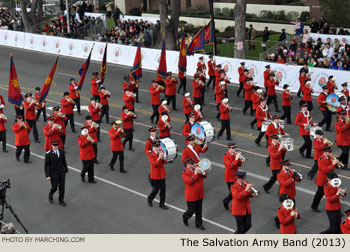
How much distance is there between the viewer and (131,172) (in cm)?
1805

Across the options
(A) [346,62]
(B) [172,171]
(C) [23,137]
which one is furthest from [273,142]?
(A) [346,62]

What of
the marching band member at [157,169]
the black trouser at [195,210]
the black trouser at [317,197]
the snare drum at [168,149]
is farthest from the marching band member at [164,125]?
the black trouser at [317,197]

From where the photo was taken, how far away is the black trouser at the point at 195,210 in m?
13.5

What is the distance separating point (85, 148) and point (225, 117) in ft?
19.0

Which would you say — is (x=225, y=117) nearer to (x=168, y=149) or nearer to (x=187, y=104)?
(x=187, y=104)

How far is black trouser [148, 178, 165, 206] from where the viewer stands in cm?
1480

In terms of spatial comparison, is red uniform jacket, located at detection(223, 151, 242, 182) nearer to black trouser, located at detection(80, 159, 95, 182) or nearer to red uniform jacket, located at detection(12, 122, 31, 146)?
black trouser, located at detection(80, 159, 95, 182)

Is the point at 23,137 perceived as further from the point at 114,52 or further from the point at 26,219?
the point at 114,52

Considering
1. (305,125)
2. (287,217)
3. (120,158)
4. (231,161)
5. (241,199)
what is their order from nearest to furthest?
(287,217), (241,199), (231,161), (120,158), (305,125)

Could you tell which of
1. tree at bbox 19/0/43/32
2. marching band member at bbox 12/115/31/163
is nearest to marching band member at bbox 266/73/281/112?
marching band member at bbox 12/115/31/163

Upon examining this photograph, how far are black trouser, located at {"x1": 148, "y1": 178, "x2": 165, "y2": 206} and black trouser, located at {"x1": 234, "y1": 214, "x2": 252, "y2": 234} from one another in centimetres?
281

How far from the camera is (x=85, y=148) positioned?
53.9 feet

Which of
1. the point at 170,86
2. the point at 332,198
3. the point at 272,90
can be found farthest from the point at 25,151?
the point at 332,198

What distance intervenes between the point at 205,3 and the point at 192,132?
37590 mm
